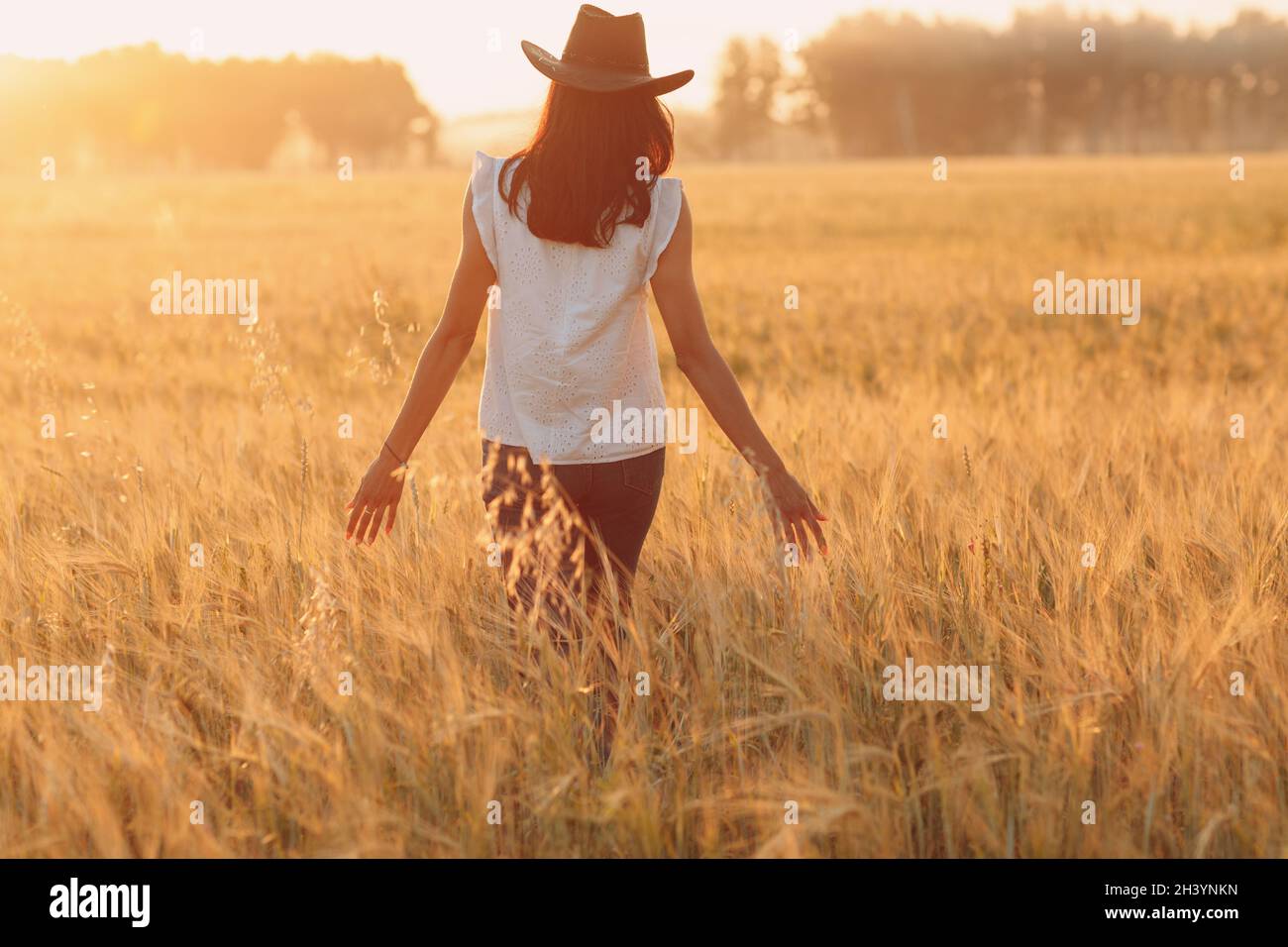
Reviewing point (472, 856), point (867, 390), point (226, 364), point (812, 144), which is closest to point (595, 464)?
point (472, 856)

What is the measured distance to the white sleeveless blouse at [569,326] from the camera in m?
2.40

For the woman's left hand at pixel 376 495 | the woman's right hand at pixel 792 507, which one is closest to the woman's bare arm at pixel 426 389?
the woman's left hand at pixel 376 495

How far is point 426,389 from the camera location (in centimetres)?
256

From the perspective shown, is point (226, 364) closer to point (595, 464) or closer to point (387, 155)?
point (595, 464)

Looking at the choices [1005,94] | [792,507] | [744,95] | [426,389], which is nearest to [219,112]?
Answer: [744,95]

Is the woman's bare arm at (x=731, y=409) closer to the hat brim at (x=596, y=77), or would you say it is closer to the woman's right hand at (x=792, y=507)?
the woman's right hand at (x=792, y=507)

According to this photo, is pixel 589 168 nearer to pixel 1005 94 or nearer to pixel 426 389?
pixel 426 389

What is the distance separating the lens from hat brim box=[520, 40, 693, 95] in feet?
7.57

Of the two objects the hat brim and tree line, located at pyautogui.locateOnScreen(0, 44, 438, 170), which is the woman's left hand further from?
tree line, located at pyautogui.locateOnScreen(0, 44, 438, 170)

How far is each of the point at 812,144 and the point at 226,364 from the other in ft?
290

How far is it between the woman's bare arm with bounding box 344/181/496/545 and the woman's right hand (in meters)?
0.68

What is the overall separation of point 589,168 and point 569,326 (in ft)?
0.98

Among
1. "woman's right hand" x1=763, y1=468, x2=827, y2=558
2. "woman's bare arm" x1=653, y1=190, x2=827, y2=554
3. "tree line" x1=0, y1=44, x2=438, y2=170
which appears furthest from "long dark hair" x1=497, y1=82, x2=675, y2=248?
"tree line" x1=0, y1=44, x2=438, y2=170

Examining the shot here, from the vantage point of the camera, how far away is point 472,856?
6.36 ft
